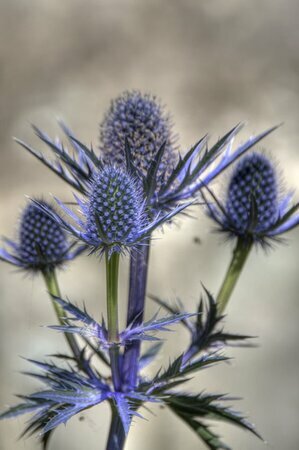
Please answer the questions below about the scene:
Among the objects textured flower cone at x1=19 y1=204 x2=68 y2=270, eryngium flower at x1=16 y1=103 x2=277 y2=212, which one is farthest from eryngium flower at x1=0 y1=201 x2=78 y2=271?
eryngium flower at x1=16 y1=103 x2=277 y2=212

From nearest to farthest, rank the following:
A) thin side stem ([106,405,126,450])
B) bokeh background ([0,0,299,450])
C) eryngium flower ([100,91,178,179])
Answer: thin side stem ([106,405,126,450]) → eryngium flower ([100,91,178,179]) → bokeh background ([0,0,299,450])

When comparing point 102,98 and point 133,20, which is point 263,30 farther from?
point 102,98

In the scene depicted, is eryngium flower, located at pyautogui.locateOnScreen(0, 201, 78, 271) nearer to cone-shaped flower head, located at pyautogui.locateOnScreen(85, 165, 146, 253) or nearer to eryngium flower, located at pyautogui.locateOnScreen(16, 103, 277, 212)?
eryngium flower, located at pyautogui.locateOnScreen(16, 103, 277, 212)

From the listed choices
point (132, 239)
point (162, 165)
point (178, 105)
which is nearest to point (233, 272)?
point (162, 165)

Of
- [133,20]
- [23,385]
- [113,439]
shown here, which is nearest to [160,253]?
[23,385]

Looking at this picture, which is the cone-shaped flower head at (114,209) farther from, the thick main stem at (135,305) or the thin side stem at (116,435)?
the thin side stem at (116,435)

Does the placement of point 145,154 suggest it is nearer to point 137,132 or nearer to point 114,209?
point 137,132
